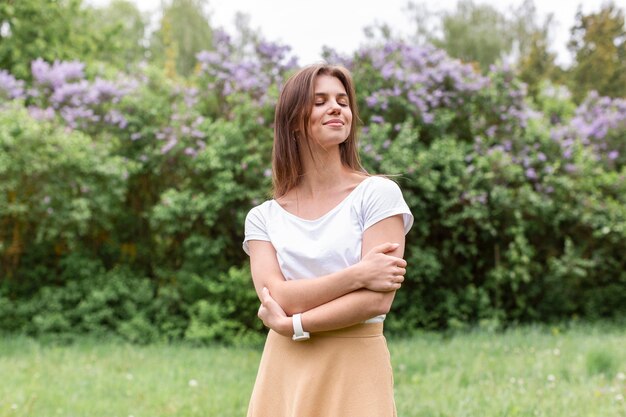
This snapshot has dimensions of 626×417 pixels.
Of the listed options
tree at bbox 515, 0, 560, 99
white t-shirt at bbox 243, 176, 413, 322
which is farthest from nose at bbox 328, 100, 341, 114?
tree at bbox 515, 0, 560, 99

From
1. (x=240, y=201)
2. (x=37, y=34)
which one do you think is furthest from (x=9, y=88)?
(x=37, y=34)

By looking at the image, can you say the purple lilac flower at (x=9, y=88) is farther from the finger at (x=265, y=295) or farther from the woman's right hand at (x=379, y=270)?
the woman's right hand at (x=379, y=270)

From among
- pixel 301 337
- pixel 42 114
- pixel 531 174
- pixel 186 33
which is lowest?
pixel 301 337

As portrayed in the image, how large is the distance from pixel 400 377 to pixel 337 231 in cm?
347

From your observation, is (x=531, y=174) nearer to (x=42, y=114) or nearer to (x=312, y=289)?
(x=42, y=114)

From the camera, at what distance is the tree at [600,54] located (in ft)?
56.8

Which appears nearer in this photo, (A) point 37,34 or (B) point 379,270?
(B) point 379,270

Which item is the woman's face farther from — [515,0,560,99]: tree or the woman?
[515,0,560,99]: tree

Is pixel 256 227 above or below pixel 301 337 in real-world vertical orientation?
above

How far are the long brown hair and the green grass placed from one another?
2.45 meters

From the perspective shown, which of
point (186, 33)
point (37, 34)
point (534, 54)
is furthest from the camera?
point (186, 33)

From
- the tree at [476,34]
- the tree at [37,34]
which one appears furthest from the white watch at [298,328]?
the tree at [476,34]

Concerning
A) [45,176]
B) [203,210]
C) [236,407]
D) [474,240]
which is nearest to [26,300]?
[45,176]

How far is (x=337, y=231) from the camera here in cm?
213
